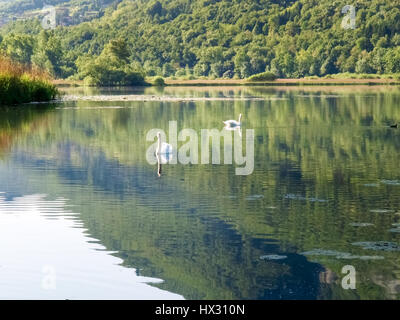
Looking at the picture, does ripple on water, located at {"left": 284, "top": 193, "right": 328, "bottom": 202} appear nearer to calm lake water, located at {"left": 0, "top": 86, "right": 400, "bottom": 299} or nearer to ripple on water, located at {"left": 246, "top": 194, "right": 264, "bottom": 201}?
calm lake water, located at {"left": 0, "top": 86, "right": 400, "bottom": 299}

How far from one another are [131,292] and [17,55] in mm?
86179

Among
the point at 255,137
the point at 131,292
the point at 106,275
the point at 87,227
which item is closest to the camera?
the point at 131,292

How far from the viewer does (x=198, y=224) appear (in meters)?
8.21

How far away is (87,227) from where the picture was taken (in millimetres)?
8188

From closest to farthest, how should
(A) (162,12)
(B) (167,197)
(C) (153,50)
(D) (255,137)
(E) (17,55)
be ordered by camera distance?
(B) (167,197) → (D) (255,137) → (E) (17,55) → (C) (153,50) → (A) (162,12)

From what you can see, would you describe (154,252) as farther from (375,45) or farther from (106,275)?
(375,45)

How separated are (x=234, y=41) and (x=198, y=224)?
11625 centimetres

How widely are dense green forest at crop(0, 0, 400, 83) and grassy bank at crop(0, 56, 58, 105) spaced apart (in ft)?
151

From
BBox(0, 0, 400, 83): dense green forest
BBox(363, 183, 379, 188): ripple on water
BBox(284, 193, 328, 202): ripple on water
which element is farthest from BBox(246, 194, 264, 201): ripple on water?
BBox(0, 0, 400, 83): dense green forest

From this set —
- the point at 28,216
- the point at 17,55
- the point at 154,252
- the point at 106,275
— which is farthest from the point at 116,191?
the point at 17,55

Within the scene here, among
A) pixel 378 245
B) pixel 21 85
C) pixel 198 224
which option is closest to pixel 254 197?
pixel 198 224

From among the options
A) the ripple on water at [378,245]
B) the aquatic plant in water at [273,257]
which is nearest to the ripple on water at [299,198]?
the ripple on water at [378,245]

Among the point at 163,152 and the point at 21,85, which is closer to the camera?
the point at 163,152

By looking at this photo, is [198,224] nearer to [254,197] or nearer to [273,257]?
[273,257]
